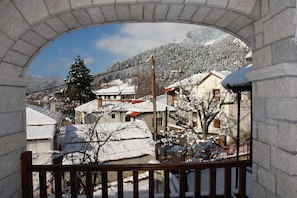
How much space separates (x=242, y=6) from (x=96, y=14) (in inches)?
49.3

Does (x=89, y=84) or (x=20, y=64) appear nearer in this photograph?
(x=20, y=64)

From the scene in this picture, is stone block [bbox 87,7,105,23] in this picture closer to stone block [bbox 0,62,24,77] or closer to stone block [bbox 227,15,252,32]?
stone block [bbox 0,62,24,77]

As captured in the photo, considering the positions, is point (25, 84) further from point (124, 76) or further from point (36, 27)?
point (124, 76)

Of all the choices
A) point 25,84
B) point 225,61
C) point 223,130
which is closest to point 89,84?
point 225,61

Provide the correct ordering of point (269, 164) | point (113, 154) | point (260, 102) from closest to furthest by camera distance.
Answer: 1. point (269, 164)
2. point (260, 102)
3. point (113, 154)

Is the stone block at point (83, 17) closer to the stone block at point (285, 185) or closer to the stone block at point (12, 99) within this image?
the stone block at point (12, 99)

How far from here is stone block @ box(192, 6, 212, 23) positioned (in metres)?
1.97

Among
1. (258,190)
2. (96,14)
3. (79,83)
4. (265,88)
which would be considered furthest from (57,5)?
(79,83)

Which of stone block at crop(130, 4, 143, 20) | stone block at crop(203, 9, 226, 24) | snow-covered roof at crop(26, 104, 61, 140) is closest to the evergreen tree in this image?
snow-covered roof at crop(26, 104, 61, 140)

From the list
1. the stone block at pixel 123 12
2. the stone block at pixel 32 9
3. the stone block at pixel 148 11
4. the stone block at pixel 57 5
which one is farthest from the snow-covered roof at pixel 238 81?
the stone block at pixel 32 9

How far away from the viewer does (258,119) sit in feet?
6.58

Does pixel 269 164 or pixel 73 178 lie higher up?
pixel 269 164

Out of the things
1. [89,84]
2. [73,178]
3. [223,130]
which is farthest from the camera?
[89,84]

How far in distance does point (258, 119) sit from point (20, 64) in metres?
2.29
